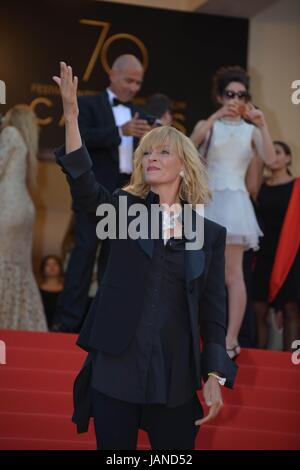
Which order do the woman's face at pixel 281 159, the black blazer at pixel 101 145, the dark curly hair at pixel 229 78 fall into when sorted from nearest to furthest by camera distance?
the dark curly hair at pixel 229 78 → the black blazer at pixel 101 145 → the woman's face at pixel 281 159

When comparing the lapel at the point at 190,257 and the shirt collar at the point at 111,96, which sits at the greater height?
the shirt collar at the point at 111,96

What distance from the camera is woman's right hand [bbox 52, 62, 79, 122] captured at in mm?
2881

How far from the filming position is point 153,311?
9.87 feet

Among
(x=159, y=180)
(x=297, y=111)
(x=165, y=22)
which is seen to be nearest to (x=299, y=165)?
(x=297, y=111)

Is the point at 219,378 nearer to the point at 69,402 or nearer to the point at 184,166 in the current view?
the point at 184,166

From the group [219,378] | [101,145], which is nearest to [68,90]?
[219,378]

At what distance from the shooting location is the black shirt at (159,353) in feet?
9.62

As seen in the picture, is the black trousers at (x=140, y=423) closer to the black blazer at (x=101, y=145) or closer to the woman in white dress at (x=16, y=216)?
the black blazer at (x=101, y=145)

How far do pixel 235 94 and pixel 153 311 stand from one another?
2.67m

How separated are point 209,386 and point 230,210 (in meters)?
2.35

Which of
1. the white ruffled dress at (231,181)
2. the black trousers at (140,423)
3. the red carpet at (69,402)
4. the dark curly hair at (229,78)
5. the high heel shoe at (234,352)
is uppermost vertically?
the dark curly hair at (229,78)

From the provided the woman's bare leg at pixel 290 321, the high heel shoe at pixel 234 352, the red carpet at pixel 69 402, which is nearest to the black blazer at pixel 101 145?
the red carpet at pixel 69 402
